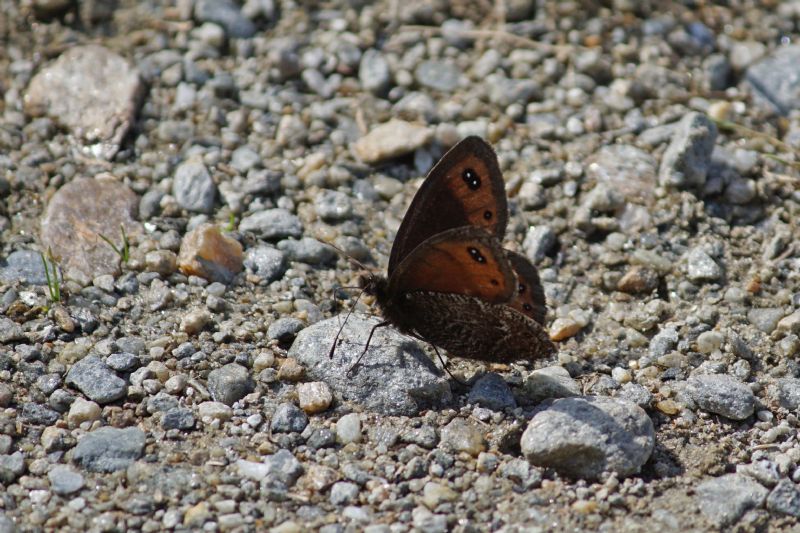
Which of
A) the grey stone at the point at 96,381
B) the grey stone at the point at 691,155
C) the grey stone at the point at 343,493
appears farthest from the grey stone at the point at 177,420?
the grey stone at the point at 691,155

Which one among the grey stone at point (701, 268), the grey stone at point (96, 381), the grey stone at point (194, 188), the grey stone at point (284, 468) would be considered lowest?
the grey stone at point (284, 468)

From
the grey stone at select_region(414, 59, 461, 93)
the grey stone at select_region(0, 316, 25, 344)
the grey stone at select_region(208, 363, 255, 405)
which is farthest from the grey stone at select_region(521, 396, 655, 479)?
the grey stone at select_region(414, 59, 461, 93)

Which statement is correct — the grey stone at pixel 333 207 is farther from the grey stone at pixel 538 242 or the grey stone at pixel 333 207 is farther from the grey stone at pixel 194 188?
the grey stone at pixel 538 242

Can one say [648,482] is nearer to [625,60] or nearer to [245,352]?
[245,352]

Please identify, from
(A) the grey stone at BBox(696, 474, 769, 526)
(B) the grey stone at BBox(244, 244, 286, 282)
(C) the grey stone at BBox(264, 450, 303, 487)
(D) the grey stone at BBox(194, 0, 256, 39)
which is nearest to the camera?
(A) the grey stone at BBox(696, 474, 769, 526)

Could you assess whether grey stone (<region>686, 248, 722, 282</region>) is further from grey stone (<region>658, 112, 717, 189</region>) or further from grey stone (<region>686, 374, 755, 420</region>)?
grey stone (<region>686, 374, 755, 420</region>)

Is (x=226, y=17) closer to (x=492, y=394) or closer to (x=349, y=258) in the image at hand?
(x=349, y=258)

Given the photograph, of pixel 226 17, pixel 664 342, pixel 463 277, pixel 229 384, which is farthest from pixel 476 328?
pixel 226 17
